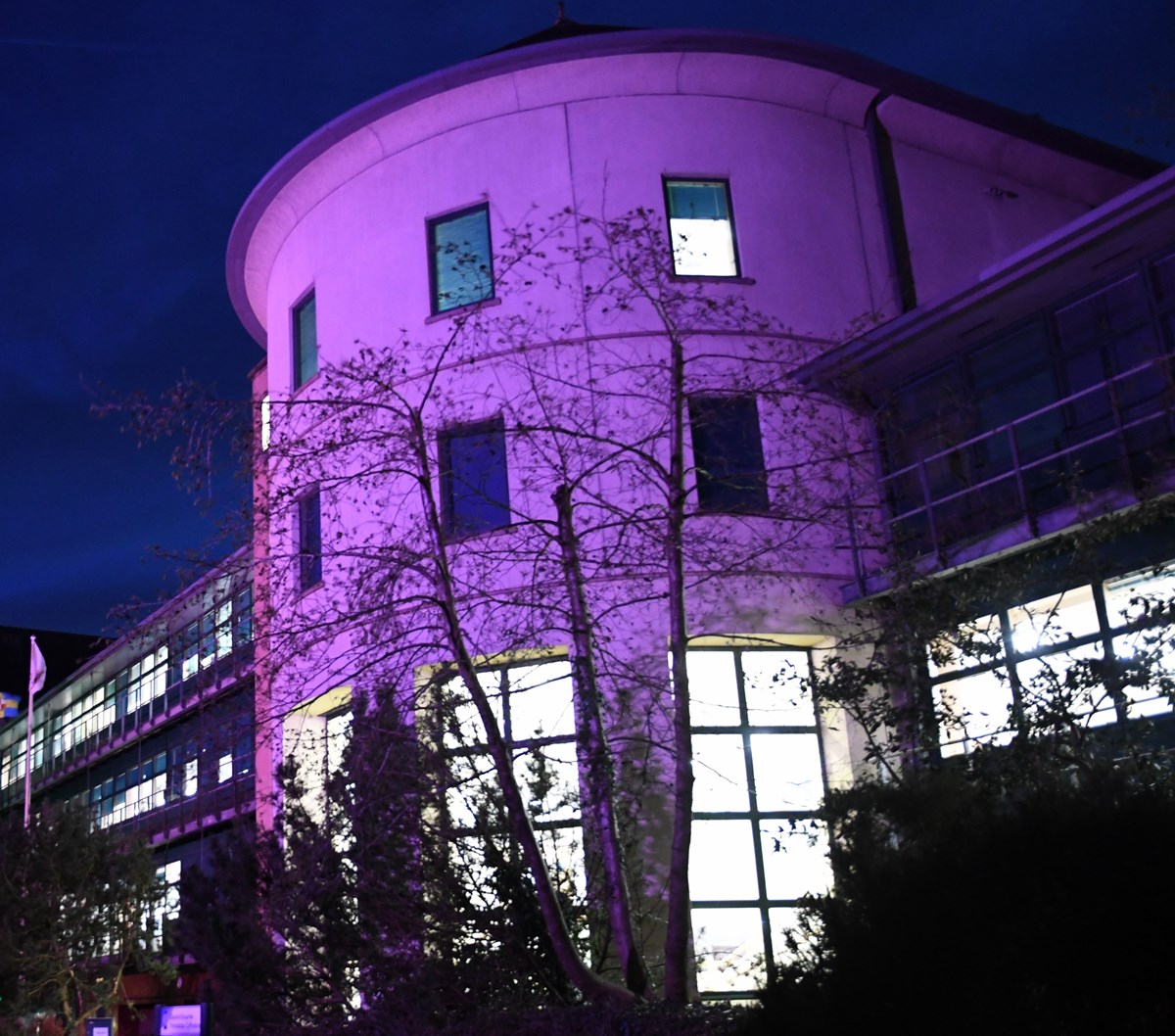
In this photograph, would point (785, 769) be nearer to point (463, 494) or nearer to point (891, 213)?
point (463, 494)

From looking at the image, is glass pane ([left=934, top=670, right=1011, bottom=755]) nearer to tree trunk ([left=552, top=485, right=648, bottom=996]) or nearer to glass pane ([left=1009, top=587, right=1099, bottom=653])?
glass pane ([left=1009, top=587, right=1099, bottom=653])

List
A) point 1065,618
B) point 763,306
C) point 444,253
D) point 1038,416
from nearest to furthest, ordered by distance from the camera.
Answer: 1. point 1065,618
2. point 1038,416
3. point 763,306
4. point 444,253

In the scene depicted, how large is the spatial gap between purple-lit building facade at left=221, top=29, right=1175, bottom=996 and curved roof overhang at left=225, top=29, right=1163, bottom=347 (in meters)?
0.04

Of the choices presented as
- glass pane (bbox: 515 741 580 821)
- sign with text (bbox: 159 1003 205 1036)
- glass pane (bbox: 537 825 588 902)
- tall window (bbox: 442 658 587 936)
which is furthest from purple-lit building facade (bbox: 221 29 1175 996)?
sign with text (bbox: 159 1003 205 1036)

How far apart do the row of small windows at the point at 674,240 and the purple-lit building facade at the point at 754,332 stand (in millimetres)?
52

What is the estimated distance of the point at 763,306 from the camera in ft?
64.5

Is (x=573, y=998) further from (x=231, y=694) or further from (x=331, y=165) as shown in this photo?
(x=331, y=165)

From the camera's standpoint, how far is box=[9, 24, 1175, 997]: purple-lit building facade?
16344mm

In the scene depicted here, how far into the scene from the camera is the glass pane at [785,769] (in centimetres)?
1836

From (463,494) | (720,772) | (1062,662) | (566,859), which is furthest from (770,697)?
(566,859)

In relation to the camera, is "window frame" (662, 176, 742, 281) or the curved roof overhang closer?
"window frame" (662, 176, 742, 281)

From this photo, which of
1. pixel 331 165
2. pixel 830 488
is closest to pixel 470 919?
pixel 830 488

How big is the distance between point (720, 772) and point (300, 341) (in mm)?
9810

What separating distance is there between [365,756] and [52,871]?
25.3 meters
